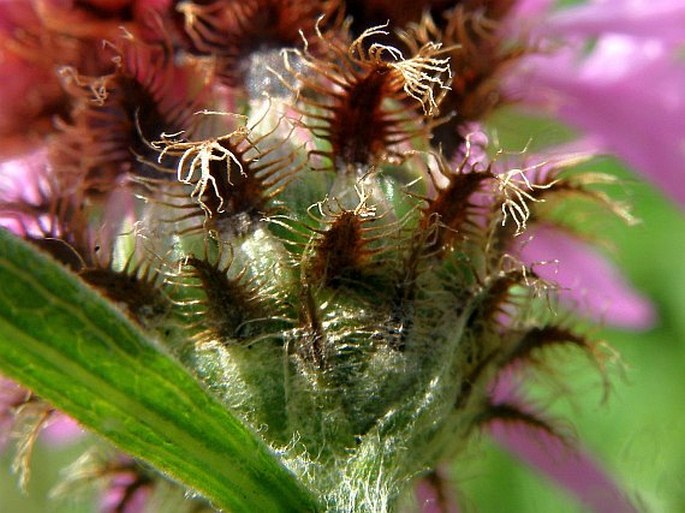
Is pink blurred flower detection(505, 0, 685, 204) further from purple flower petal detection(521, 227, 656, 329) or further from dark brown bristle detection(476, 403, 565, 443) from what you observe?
dark brown bristle detection(476, 403, 565, 443)

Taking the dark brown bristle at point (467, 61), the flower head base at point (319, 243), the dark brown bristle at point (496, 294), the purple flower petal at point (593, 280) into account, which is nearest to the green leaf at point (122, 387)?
the flower head base at point (319, 243)

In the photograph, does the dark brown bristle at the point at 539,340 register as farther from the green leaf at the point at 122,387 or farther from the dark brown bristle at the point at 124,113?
the dark brown bristle at the point at 124,113

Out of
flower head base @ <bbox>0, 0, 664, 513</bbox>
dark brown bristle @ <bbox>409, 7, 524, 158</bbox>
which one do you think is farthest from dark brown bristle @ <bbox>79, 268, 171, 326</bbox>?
dark brown bristle @ <bbox>409, 7, 524, 158</bbox>

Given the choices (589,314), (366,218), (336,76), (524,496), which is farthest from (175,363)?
(524,496)

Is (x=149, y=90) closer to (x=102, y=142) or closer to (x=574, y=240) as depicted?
(x=102, y=142)

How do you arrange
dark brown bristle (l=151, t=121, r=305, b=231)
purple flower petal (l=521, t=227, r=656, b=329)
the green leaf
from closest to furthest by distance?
the green leaf
dark brown bristle (l=151, t=121, r=305, b=231)
purple flower petal (l=521, t=227, r=656, b=329)

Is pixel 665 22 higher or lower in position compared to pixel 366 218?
lower
